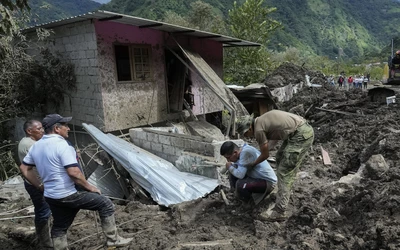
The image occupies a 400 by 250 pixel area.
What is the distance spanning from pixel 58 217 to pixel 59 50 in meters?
6.68

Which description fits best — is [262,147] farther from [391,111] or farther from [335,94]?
[335,94]

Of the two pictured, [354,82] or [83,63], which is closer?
[83,63]

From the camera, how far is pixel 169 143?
21.8 ft

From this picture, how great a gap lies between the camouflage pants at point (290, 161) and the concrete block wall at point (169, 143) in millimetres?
2062

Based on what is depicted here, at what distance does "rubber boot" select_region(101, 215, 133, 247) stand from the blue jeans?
1007 mm

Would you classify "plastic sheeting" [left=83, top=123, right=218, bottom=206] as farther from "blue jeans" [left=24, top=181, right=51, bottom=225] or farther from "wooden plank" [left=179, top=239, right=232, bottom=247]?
"blue jeans" [left=24, top=181, right=51, bottom=225]

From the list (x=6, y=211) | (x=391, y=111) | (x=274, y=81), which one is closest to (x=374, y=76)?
(x=274, y=81)

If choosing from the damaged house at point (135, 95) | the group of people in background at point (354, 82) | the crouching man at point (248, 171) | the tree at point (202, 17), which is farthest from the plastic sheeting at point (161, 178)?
the tree at point (202, 17)

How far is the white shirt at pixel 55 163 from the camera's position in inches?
121

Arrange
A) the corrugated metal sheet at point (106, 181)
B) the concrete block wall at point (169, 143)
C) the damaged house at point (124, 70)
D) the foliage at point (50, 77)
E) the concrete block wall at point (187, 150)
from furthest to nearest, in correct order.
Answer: the foliage at point (50, 77), the damaged house at point (124, 70), the corrugated metal sheet at point (106, 181), the concrete block wall at point (169, 143), the concrete block wall at point (187, 150)

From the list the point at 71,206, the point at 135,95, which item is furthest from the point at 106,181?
the point at 71,206

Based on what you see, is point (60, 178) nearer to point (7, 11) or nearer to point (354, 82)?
point (7, 11)

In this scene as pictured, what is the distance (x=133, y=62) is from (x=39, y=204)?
5285 mm

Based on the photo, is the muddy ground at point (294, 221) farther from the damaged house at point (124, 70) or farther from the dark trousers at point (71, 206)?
the damaged house at point (124, 70)
